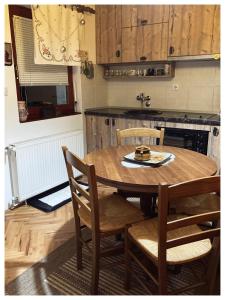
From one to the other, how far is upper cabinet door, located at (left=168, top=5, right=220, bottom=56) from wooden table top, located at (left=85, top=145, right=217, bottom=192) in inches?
57.9

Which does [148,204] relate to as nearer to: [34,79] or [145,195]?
[145,195]

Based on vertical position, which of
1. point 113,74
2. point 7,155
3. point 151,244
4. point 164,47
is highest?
point 164,47

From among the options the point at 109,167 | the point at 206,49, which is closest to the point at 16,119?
the point at 109,167

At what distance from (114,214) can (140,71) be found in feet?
7.87

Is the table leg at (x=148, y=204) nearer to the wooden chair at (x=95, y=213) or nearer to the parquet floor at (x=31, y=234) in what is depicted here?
the wooden chair at (x=95, y=213)

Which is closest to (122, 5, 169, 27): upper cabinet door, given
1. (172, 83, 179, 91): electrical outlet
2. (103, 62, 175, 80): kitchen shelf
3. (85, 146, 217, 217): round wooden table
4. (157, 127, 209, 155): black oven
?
(103, 62, 175, 80): kitchen shelf

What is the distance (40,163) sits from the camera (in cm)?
295

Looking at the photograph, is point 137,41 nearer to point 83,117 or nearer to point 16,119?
point 83,117

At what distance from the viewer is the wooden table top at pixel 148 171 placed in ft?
4.85

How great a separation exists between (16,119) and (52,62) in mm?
792

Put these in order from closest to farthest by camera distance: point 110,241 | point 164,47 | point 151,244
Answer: point 151,244, point 110,241, point 164,47

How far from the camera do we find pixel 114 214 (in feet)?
5.60

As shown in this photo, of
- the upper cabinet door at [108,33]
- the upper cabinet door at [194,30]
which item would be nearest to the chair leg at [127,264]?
the upper cabinet door at [194,30]

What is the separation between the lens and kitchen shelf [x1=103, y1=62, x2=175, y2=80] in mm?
3322
